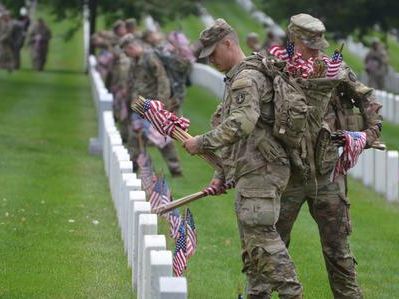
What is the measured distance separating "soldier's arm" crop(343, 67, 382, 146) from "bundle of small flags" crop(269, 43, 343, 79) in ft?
2.31

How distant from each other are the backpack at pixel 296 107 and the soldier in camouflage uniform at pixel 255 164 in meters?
0.07

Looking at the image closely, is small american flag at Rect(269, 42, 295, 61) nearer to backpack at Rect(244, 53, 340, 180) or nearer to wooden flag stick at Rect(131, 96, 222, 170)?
backpack at Rect(244, 53, 340, 180)

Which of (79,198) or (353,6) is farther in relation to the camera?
(353,6)

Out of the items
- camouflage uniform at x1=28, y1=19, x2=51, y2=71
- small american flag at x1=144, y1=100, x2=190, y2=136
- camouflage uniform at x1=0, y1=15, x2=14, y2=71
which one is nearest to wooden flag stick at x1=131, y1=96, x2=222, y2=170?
small american flag at x1=144, y1=100, x2=190, y2=136

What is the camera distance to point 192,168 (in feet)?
75.0

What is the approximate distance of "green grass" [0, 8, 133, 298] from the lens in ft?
39.6

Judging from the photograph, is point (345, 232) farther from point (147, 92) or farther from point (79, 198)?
point (147, 92)

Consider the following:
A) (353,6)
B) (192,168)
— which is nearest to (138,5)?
(353,6)

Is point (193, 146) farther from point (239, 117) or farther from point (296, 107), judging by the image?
point (296, 107)

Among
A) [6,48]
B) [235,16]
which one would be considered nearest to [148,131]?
[6,48]

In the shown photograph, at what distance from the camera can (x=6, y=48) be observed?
1857 inches

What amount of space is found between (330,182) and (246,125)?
54.6 inches

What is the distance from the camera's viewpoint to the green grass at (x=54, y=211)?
12.1m

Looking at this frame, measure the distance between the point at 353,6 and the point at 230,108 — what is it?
114 feet
